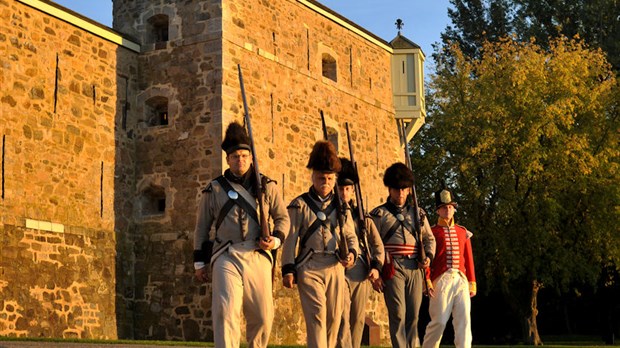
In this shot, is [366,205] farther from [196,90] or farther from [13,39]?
[13,39]

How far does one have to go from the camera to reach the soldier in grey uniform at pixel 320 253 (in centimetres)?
845

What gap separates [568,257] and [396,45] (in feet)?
24.6

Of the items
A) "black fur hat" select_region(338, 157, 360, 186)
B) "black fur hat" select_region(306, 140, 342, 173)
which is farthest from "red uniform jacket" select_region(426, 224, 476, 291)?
"black fur hat" select_region(306, 140, 342, 173)

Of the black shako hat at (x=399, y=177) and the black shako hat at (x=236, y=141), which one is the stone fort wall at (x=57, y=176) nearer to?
the black shako hat at (x=399, y=177)

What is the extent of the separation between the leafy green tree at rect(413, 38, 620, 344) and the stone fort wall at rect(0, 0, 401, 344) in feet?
22.1

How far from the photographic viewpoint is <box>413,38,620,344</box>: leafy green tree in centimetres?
2770

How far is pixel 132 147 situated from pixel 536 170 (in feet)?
38.8

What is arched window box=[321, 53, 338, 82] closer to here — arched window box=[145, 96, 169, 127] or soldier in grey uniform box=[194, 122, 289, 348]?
arched window box=[145, 96, 169, 127]

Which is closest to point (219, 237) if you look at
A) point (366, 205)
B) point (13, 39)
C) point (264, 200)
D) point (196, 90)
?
point (264, 200)

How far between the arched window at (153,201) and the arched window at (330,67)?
19.6ft

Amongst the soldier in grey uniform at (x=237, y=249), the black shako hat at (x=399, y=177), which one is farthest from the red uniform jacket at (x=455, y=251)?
the soldier in grey uniform at (x=237, y=249)

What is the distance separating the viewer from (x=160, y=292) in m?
20.3

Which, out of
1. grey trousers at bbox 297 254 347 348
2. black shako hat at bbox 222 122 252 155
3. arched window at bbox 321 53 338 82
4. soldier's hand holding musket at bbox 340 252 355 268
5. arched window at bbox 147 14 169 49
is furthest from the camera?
arched window at bbox 321 53 338 82

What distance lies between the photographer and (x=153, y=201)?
21203 mm
